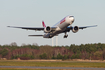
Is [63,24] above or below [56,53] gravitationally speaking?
above

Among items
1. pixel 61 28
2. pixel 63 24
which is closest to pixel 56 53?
pixel 61 28

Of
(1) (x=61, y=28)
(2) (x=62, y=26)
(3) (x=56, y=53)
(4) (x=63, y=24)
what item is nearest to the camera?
(4) (x=63, y=24)

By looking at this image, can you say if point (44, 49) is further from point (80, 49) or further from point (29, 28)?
point (29, 28)

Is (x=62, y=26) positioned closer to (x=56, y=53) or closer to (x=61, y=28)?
A: (x=61, y=28)

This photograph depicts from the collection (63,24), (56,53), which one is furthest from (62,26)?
(56,53)

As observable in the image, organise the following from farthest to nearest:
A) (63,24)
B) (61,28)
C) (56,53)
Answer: (56,53), (61,28), (63,24)

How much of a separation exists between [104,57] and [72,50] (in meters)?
23.2

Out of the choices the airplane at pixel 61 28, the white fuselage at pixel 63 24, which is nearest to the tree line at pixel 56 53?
the airplane at pixel 61 28

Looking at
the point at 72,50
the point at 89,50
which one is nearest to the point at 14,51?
the point at 72,50

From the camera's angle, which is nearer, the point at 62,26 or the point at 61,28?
the point at 62,26

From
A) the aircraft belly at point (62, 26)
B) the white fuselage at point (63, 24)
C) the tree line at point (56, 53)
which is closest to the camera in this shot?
the white fuselage at point (63, 24)

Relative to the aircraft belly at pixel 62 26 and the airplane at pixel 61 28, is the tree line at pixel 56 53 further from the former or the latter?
the aircraft belly at pixel 62 26

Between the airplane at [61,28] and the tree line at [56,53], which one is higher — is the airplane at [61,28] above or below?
above

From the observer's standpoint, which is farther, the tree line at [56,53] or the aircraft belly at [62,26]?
the tree line at [56,53]
